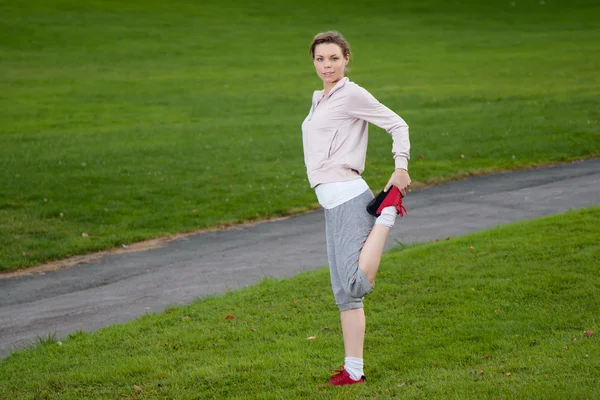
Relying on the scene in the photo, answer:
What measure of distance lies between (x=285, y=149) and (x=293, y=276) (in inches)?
372

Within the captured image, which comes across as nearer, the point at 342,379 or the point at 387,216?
the point at 387,216

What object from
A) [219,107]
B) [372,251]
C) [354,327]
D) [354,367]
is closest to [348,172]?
[372,251]

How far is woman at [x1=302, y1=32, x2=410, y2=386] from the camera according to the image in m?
5.37

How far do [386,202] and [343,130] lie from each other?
0.58m

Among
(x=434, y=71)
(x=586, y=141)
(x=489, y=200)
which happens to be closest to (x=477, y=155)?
(x=586, y=141)

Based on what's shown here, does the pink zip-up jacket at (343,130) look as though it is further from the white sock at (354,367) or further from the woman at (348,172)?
the white sock at (354,367)

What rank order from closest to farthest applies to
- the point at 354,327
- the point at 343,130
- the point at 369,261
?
the point at 369,261
the point at 343,130
the point at 354,327

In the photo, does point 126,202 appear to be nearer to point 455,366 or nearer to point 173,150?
point 173,150

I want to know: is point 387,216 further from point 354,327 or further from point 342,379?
point 342,379

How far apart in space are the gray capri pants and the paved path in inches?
157

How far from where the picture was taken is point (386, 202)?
5.33 m

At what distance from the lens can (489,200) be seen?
14.2 meters

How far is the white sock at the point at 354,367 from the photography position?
5.71 metres

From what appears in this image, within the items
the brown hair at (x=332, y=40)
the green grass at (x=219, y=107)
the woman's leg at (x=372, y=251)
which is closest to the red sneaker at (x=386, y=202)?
the woman's leg at (x=372, y=251)
